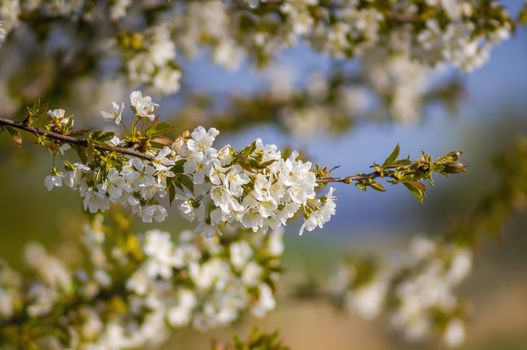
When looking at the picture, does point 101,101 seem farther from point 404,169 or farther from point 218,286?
point 404,169

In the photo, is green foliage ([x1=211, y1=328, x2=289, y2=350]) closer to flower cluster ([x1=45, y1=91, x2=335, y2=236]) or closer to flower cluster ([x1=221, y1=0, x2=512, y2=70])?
flower cluster ([x1=45, y1=91, x2=335, y2=236])

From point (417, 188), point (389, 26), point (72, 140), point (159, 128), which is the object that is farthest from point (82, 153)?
point (389, 26)

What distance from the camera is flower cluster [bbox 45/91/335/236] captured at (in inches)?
60.6

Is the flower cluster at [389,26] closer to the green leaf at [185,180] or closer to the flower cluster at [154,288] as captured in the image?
the flower cluster at [154,288]

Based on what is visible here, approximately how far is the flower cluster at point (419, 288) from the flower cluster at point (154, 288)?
109 cm

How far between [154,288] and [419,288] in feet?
5.40

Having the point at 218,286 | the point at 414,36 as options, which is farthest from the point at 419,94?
the point at 218,286

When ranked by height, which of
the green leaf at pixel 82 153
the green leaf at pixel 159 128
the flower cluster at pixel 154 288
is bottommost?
the green leaf at pixel 82 153

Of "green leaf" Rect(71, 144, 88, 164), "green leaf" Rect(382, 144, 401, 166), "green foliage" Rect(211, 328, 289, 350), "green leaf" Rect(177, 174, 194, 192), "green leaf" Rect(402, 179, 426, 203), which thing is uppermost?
"green leaf" Rect(71, 144, 88, 164)

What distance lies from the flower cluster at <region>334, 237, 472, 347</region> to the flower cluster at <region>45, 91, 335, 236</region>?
7.09 feet

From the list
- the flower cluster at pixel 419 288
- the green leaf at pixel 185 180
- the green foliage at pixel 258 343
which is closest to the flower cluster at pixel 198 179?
the green leaf at pixel 185 180

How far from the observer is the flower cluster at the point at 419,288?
3602mm

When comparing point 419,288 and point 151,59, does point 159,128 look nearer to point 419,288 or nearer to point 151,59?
point 151,59

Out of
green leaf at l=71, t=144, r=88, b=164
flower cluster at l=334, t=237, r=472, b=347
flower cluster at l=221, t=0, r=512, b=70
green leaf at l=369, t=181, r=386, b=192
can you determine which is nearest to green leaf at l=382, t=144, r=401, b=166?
green leaf at l=369, t=181, r=386, b=192
